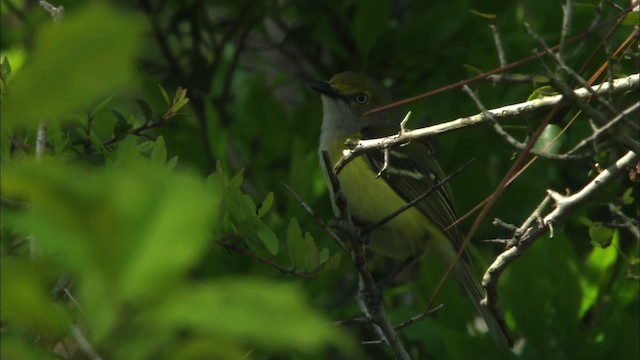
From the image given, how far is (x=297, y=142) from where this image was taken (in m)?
5.48

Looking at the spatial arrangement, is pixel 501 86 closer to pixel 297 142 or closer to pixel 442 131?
pixel 297 142

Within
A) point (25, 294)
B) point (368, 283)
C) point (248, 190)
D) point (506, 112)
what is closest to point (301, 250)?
point (368, 283)

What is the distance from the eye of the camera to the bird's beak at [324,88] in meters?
6.03

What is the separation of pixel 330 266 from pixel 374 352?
8.53ft

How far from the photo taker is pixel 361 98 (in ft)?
21.1

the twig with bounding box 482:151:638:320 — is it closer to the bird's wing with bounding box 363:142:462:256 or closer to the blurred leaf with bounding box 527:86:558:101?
the blurred leaf with bounding box 527:86:558:101

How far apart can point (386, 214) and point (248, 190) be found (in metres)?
0.79

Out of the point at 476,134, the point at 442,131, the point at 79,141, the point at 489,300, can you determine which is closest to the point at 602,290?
the point at 476,134

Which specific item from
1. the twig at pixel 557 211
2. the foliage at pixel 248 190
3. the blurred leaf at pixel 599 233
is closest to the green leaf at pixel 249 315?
the foliage at pixel 248 190

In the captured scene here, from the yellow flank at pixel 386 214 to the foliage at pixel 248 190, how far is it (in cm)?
17

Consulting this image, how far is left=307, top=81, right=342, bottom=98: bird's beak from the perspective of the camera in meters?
6.03

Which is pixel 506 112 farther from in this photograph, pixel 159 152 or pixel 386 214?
pixel 386 214

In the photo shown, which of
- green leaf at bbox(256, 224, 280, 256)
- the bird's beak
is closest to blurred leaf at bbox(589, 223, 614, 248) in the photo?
green leaf at bbox(256, 224, 280, 256)

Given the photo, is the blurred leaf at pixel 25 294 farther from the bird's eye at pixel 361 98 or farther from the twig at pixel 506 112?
the bird's eye at pixel 361 98
